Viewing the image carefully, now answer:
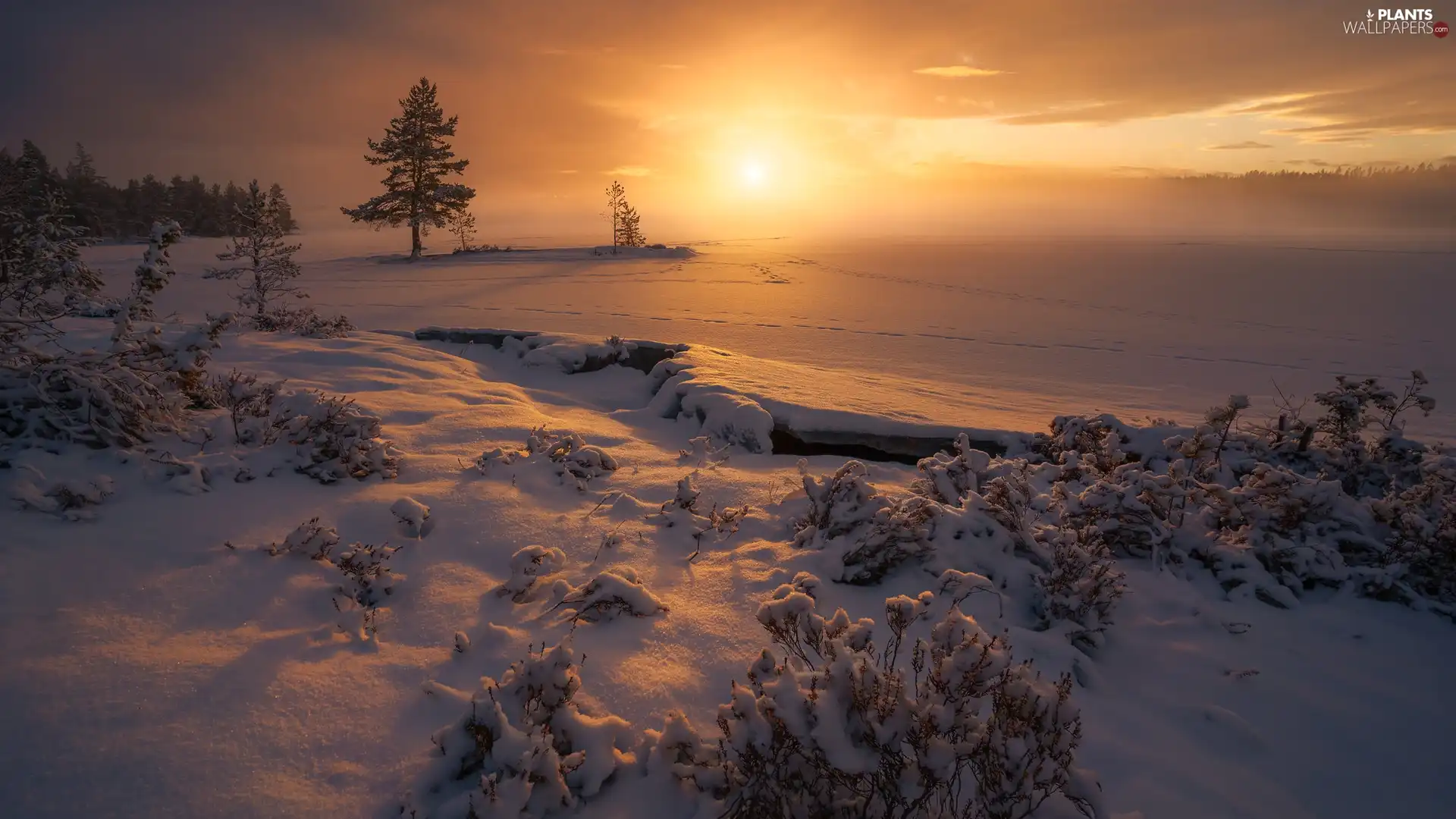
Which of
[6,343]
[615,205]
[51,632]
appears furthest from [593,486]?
[615,205]

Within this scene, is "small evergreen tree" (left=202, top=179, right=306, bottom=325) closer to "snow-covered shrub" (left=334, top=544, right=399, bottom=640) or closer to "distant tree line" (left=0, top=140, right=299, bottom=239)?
"snow-covered shrub" (left=334, top=544, right=399, bottom=640)

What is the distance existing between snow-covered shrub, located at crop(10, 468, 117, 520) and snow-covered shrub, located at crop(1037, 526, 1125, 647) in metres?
4.58

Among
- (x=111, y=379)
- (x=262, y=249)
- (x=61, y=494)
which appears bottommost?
(x=61, y=494)

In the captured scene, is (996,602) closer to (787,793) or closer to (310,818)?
(787,793)

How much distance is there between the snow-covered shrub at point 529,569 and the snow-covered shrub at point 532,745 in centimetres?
84

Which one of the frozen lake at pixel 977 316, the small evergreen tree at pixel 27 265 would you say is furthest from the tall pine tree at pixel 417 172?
the small evergreen tree at pixel 27 265

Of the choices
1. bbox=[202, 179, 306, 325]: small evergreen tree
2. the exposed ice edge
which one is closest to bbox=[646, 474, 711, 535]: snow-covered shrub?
the exposed ice edge

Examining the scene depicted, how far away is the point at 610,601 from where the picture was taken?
2869 millimetres

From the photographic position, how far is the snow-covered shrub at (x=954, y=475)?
3.99 metres

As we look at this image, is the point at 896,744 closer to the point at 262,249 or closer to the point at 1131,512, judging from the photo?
the point at 1131,512

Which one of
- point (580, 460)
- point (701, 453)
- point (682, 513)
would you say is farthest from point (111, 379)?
point (701, 453)

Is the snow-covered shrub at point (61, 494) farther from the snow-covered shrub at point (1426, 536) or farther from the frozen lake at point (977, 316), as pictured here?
the snow-covered shrub at point (1426, 536)

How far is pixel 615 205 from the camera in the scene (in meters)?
38.5

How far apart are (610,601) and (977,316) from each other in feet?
55.9
